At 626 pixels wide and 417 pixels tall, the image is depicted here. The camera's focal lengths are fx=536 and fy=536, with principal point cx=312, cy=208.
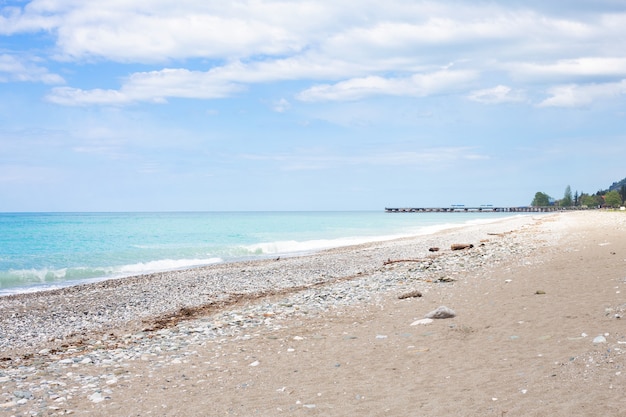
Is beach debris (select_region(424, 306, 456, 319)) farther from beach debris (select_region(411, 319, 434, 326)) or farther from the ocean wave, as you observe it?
the ocean wave

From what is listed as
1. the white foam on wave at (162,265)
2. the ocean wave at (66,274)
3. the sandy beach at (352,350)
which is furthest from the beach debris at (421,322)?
the white foam on wave at (162,265)

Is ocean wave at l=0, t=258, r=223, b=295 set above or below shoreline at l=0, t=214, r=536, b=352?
below

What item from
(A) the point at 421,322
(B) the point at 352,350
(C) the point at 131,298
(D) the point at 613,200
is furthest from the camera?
(D) the point at 613,200

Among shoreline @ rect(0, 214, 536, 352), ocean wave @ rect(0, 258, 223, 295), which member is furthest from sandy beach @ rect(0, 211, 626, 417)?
ocean wave @ rect(0, 258, 223, 295)

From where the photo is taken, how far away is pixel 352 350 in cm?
1008

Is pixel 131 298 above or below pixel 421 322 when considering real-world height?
below

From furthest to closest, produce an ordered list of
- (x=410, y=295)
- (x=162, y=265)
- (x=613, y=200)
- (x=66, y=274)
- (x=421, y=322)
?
1. (x=613, y=200)
2. (x=162, y=265)
3. (x=66, y=274)
4. (x=410, y=295)
5. (x=421, y=322)

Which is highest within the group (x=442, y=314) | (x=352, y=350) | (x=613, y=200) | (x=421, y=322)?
(x=613, y=200)

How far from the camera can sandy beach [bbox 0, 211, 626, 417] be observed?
7.29 m

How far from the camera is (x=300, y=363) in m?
9.48

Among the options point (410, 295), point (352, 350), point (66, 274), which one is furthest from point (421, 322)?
point (66, 274)

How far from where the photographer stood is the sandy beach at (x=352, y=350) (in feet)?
23.9

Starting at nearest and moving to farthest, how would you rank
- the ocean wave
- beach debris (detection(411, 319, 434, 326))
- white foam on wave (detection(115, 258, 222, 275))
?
beach debris (detection(411, 319, 434, 326))
the ocean wave
white foam on wave (detection(115, 258, 222, 275))

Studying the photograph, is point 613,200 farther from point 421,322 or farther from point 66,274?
point 421,322
